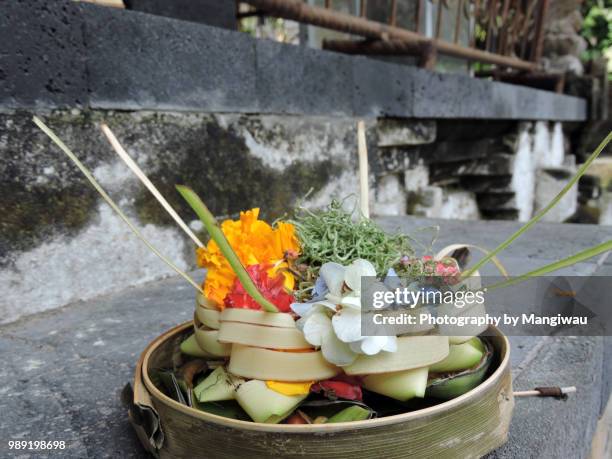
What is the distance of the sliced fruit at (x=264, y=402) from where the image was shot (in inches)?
21.5

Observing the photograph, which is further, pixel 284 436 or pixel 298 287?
pixel 298 287

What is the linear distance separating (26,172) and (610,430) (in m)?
1.78

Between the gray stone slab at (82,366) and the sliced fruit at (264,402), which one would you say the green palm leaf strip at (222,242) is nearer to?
the sliced fruit at (264,402)

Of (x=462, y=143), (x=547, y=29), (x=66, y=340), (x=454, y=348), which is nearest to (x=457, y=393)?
(x=454, y=348)

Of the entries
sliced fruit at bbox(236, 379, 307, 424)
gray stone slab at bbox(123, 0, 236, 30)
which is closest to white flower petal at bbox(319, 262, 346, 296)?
sliced fruit at bbox(236, 379, 307, 424)

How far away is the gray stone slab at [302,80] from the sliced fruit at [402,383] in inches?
61.1

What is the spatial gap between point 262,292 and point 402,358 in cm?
18

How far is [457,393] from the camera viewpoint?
1.97ft

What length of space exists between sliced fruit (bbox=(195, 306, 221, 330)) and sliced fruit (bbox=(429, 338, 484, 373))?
27 centimetres

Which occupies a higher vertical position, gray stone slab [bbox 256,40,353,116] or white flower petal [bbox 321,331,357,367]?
gray stone slab [bbox 256,40,353,116]

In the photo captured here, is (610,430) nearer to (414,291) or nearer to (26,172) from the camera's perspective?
(414,291)

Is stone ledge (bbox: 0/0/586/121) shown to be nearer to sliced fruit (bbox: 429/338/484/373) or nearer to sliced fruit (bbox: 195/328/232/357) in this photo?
sliced fruit (bbox: 195/328/232/357)

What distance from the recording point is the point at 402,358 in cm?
56

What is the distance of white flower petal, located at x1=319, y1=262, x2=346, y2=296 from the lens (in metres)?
0.58
